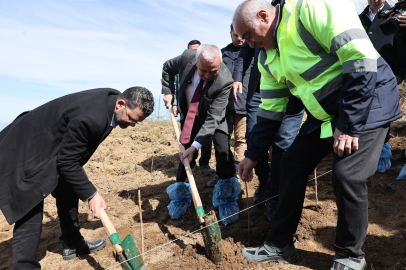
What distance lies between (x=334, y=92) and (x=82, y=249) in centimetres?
265

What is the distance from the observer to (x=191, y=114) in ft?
11.5

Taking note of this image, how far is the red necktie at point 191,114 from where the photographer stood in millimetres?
3453

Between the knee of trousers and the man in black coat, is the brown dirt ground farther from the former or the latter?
the knee of trousers

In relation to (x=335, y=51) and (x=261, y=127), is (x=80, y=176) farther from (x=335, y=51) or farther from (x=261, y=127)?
(x=335, y=51)

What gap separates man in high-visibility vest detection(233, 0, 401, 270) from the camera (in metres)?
1.84

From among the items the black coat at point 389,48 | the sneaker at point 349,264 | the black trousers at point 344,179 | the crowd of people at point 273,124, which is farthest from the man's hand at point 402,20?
the sneaker at point 349,264

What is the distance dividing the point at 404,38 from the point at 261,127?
1.90 metres

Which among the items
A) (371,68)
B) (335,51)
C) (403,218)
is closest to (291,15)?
(335,51)

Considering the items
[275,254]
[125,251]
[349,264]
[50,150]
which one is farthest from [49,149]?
[349,264]

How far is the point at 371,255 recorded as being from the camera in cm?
254

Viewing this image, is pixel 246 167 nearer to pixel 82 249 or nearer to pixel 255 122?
pixel 255 122

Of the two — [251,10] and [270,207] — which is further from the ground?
[251,10]

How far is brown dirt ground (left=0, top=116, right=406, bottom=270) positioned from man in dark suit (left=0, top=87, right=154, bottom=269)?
2.34ft

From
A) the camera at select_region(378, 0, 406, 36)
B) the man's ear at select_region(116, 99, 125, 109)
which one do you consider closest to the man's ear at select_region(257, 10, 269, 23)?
the man's ear at select_region(116, 99, 125, 109)
